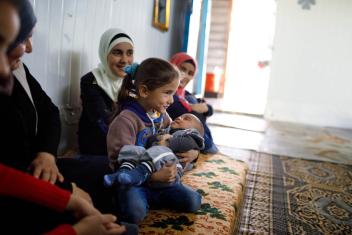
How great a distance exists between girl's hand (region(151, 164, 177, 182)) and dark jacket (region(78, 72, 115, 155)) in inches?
21.8

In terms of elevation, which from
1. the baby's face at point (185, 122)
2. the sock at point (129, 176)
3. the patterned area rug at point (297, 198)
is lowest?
the patterned area rug at point (297, 198)

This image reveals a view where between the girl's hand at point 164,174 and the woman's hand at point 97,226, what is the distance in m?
0.37

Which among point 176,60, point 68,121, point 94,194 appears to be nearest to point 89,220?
point 94,194

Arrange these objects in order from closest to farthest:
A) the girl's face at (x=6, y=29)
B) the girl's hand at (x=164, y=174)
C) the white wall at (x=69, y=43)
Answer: the girl's face at (x=6, y=29), the girl's hand at (x=164, y=174), the white wall at (x=69, y=43)

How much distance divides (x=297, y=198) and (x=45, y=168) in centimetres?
144

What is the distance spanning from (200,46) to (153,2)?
5.50 feet

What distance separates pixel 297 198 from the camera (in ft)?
5.92

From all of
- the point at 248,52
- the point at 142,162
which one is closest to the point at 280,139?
the point at 142,162

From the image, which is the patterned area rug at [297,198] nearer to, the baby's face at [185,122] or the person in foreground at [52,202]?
the baby's face at [185,122]

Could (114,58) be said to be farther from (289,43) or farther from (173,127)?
(289,43)

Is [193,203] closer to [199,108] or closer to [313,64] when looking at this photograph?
[199,108]

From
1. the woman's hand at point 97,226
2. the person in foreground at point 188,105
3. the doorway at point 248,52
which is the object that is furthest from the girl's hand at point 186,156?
the doorway at point 248,52

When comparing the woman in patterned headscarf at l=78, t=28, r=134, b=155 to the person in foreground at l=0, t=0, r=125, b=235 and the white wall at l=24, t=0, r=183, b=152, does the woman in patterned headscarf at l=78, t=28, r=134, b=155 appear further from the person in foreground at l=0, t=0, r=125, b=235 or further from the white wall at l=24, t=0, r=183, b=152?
the person in foreground at l=0, t=0, r=125, b=235

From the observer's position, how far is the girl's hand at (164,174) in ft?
3.74
